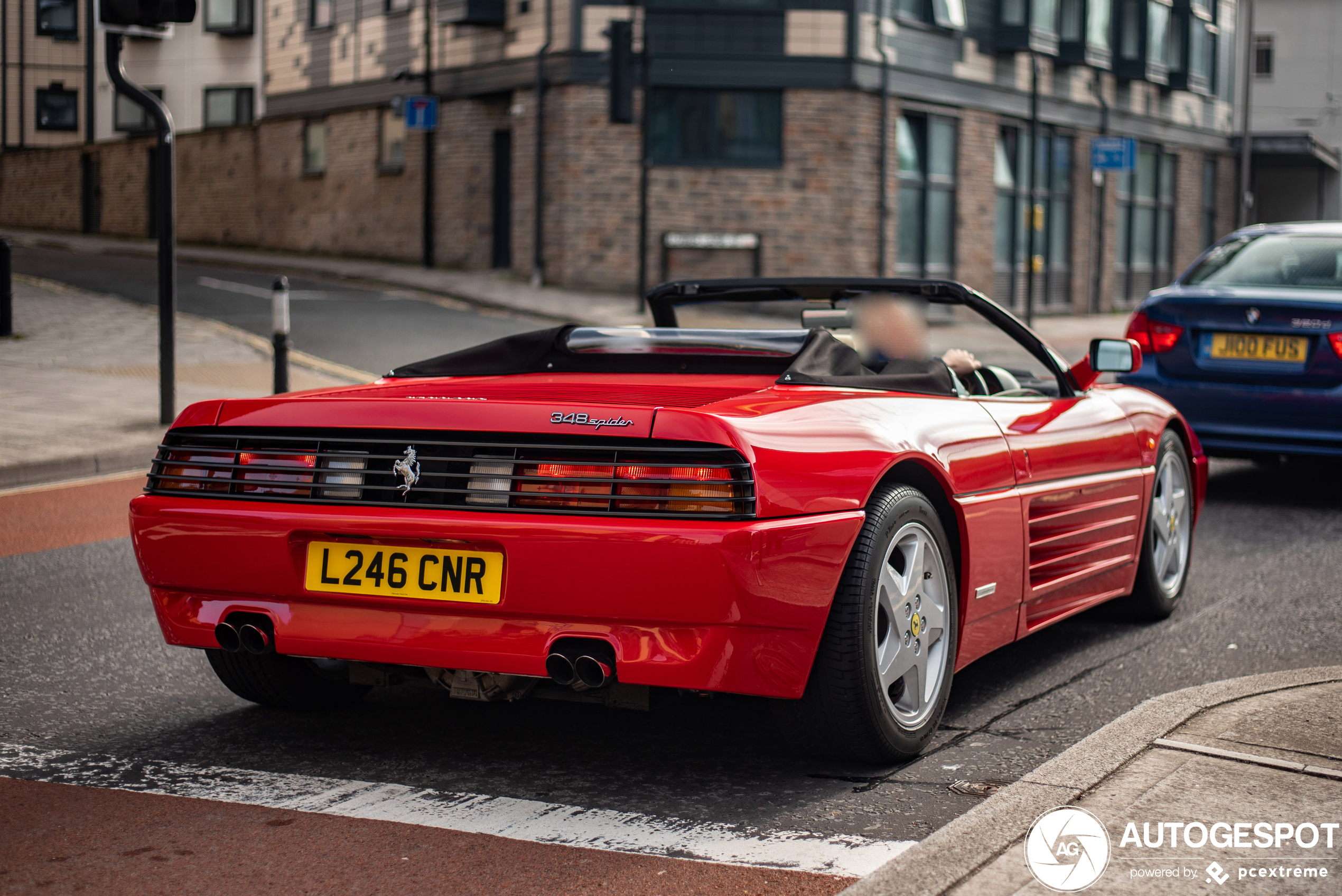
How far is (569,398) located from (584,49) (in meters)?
23.6

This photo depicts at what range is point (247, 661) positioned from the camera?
13.7 ft

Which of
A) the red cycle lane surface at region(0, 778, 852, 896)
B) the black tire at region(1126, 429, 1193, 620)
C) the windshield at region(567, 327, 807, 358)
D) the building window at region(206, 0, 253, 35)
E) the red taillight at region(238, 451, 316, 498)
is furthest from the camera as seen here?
the building window at region(206, 0, 253, 35)

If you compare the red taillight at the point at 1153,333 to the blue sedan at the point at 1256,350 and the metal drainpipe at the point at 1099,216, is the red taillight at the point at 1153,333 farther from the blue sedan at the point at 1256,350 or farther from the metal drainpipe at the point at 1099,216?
the metal drainpipe at the point at 1099,216

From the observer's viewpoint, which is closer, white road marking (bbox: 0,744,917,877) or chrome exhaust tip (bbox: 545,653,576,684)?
white road marking (bbox: 0,744,917,877)

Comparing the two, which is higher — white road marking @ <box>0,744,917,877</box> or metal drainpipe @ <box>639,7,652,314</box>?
metal drainpipe @ <box>639,7,652,314</box>

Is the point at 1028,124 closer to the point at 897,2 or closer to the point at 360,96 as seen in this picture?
the point at 897,2

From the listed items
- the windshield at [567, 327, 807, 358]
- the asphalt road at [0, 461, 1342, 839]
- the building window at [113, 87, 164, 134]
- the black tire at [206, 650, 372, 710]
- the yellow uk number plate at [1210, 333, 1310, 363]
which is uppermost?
the building window at [113, 87, 164, 134]

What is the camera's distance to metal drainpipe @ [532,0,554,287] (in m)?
26.7

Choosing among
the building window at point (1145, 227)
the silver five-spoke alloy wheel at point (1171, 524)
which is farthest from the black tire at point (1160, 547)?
the building window at point (1145, 227)

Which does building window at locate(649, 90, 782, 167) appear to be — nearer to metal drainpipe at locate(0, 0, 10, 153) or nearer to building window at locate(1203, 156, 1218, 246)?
building window at locate(1203, 156, 1218, 246)

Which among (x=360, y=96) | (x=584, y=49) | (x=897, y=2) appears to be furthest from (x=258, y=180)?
(x=897, y=2)

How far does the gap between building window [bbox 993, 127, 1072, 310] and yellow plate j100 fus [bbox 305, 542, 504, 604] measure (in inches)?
1030

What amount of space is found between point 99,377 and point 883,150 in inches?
642

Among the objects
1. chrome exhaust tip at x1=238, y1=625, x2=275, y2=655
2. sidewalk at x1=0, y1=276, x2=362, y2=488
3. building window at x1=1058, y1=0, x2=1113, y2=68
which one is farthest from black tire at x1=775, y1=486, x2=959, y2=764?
building window at x1=1058, y1=0, x2=1113, y2=68
